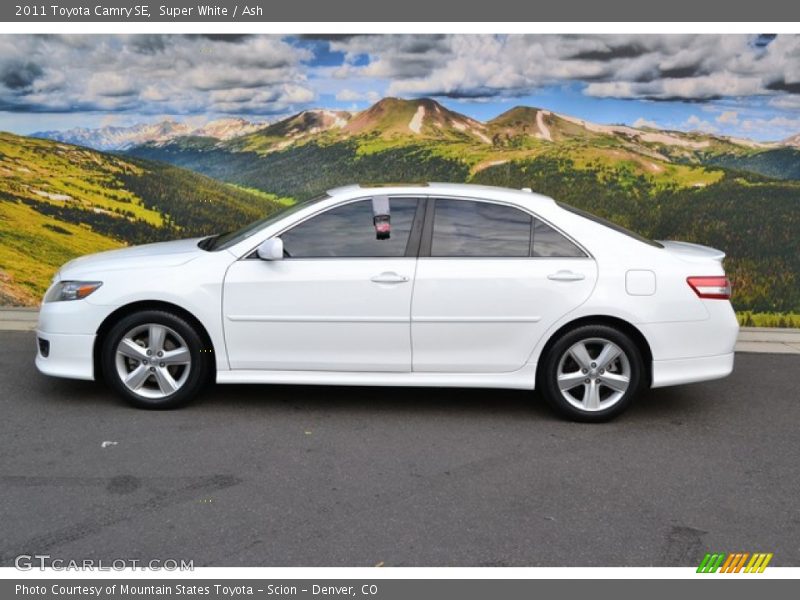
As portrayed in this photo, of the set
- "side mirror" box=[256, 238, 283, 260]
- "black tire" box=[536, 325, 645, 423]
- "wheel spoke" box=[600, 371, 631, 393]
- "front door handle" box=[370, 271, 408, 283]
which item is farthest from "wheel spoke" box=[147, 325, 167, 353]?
"wheel spoke" box=[600, 371, 631, 393]

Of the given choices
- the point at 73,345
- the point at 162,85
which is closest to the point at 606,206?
the point at 162,85

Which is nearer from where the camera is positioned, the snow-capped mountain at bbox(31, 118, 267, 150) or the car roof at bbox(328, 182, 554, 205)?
the car roof at bbox(328, 182, 554, 205)

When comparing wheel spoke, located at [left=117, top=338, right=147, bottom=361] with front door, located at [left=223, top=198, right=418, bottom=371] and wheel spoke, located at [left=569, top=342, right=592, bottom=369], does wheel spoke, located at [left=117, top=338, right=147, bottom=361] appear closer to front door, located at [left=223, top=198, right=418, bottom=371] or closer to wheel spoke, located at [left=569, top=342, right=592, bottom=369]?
front door, located at [left=223, top=198, right=418, bottom=371]

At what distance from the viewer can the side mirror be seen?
5.37m

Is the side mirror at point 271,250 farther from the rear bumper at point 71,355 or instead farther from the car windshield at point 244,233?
the rear bumper at point 71,355

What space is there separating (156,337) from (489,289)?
A: 217 cm

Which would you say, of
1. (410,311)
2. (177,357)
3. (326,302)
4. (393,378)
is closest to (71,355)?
(177,357)

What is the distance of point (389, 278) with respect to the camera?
17.7 feet

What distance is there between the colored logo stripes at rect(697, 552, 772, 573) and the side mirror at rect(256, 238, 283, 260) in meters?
3.03

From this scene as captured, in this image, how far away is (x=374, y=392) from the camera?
6.16 meters

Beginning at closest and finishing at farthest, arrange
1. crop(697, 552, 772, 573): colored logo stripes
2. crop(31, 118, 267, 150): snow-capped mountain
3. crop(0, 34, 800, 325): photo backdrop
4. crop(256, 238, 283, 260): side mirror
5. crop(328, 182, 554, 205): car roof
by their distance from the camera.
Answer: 1. crop(697, 552, 772, 573): colored logo stripes
2. crop(256, 238, 283, 260): side mirror
3. crop(328, 182, 554, 205): car roof
4. crop(0, 34, 800, 325): photo backdrop
5. crop(31, 118, 267, 150): snow-capped mountain

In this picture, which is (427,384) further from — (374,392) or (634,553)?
(634,553)

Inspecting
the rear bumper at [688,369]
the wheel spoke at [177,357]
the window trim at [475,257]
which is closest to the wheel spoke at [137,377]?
the wheel spoke at [177,357]

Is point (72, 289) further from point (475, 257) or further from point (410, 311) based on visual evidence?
point (475, 257)
